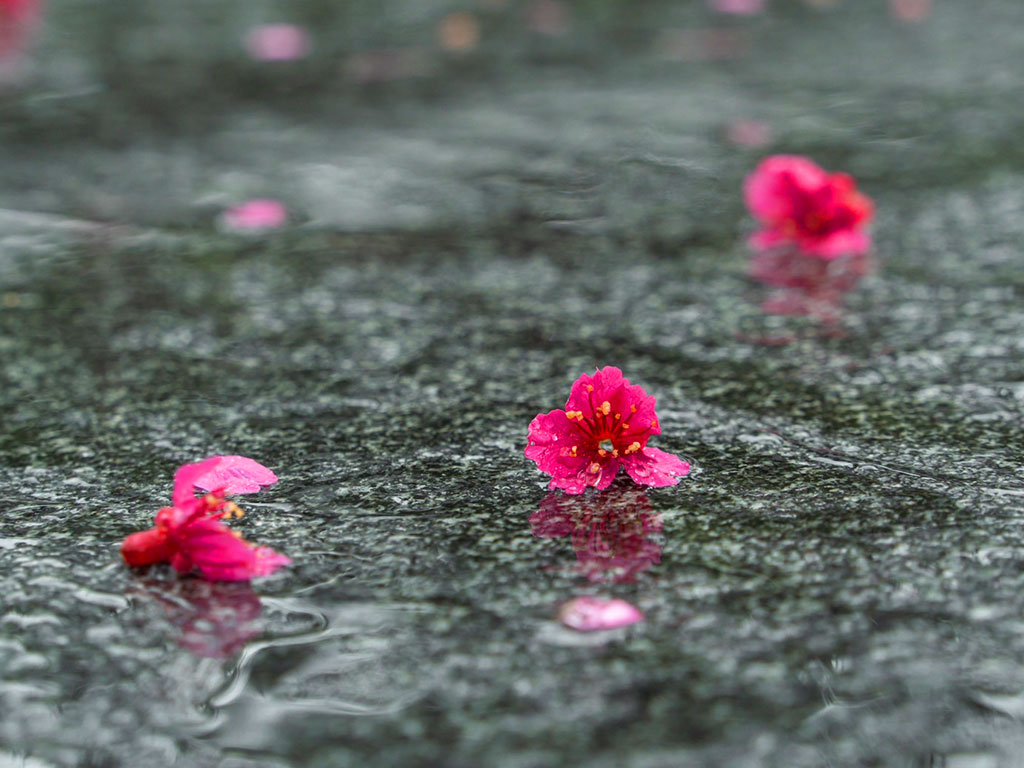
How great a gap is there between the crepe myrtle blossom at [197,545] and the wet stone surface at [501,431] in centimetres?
3

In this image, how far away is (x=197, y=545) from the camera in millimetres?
1320

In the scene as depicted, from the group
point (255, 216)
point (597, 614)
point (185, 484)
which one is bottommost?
point (597, 614)

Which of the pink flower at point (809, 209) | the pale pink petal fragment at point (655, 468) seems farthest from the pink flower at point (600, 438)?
the pink flower at point (809, 209)

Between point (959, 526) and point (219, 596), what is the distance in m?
0.88

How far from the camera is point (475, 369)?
1967 millimetres

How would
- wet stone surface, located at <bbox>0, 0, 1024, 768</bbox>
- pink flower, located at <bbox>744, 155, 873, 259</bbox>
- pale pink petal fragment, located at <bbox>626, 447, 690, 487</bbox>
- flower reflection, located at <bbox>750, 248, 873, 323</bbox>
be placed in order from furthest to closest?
pink flower, located at <bbox>744, 155, 873, 259</bbox>, flower reflection, located at <bbox>750, 248, 873, 323</bbox>, pale pink petal fragment, located at <bbox>626, 447, 690, 487</bbox>, wet stone surface, located at <bbox>0, 0, 1024, 768</bbox>

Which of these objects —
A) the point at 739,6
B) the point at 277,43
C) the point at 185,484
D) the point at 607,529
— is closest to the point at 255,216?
the point at 185,484

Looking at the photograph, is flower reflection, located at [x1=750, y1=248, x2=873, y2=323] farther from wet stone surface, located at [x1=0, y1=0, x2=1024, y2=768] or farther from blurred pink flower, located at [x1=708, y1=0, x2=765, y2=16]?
blurred pink flower, located at [x1=708, y1=0, x2=765, y2=16]

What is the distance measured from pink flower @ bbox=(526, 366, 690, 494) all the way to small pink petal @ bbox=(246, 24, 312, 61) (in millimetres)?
3032

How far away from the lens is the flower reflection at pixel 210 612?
123 cm

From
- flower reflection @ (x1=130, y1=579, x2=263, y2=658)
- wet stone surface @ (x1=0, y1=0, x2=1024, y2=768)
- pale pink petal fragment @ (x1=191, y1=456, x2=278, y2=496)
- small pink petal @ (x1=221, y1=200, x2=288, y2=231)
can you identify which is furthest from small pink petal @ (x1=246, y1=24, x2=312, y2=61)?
flower reflection @ (x1=130, y1=579, x2=263, y2=658)

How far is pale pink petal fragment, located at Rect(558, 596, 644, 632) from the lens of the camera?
1.23 metres

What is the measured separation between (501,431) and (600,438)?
0.25 meters

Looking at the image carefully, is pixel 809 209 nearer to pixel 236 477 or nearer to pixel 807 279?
pixel 807 279
